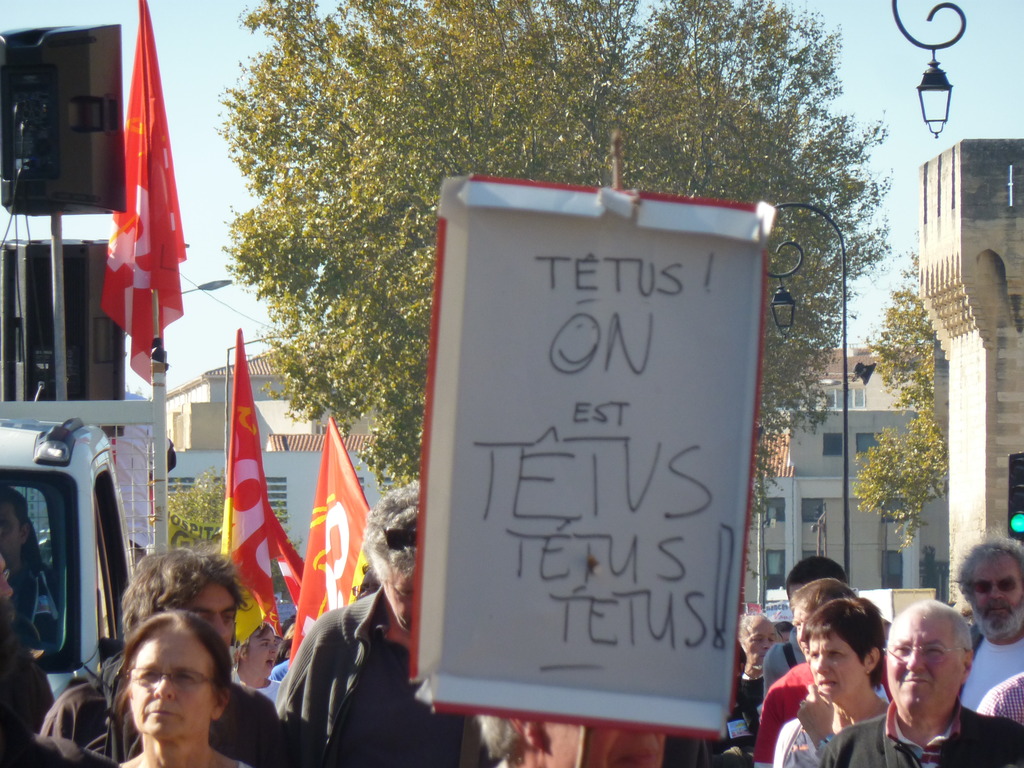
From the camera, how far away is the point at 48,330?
24.8ft

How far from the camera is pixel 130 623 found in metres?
4.16

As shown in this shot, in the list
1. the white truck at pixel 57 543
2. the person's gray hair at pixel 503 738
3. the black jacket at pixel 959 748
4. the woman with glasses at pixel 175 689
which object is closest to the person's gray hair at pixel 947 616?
the black jacket at pixel 959 748

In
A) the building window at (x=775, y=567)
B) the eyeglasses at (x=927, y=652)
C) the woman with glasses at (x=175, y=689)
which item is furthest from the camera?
the building window at (x=775, y=567)

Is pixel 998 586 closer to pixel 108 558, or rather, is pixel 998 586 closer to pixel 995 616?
pixel 995 616

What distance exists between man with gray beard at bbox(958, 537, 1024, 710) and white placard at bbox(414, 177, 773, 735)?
3.96 meters

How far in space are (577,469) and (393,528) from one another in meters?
1.61

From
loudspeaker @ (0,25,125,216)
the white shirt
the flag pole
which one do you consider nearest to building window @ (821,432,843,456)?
loudspeaker @ (0,25,125,216)

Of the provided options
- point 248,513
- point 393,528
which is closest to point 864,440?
point 248,513

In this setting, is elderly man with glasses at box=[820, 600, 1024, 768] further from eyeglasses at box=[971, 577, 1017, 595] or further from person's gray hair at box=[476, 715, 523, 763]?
person's gray hair at box=[476, 715, 523, 763]

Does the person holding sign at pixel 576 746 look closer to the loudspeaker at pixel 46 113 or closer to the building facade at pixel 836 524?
the loudspeaker at pixel 46 113

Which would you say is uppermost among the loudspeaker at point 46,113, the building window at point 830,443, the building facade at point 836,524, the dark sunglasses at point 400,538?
the loudspeaker at point 46,113

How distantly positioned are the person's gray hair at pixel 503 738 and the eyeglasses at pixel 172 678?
112cm

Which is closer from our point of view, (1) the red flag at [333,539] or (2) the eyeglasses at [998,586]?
(2) the eyeglasses at [998,586]

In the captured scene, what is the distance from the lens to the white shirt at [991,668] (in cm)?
580
